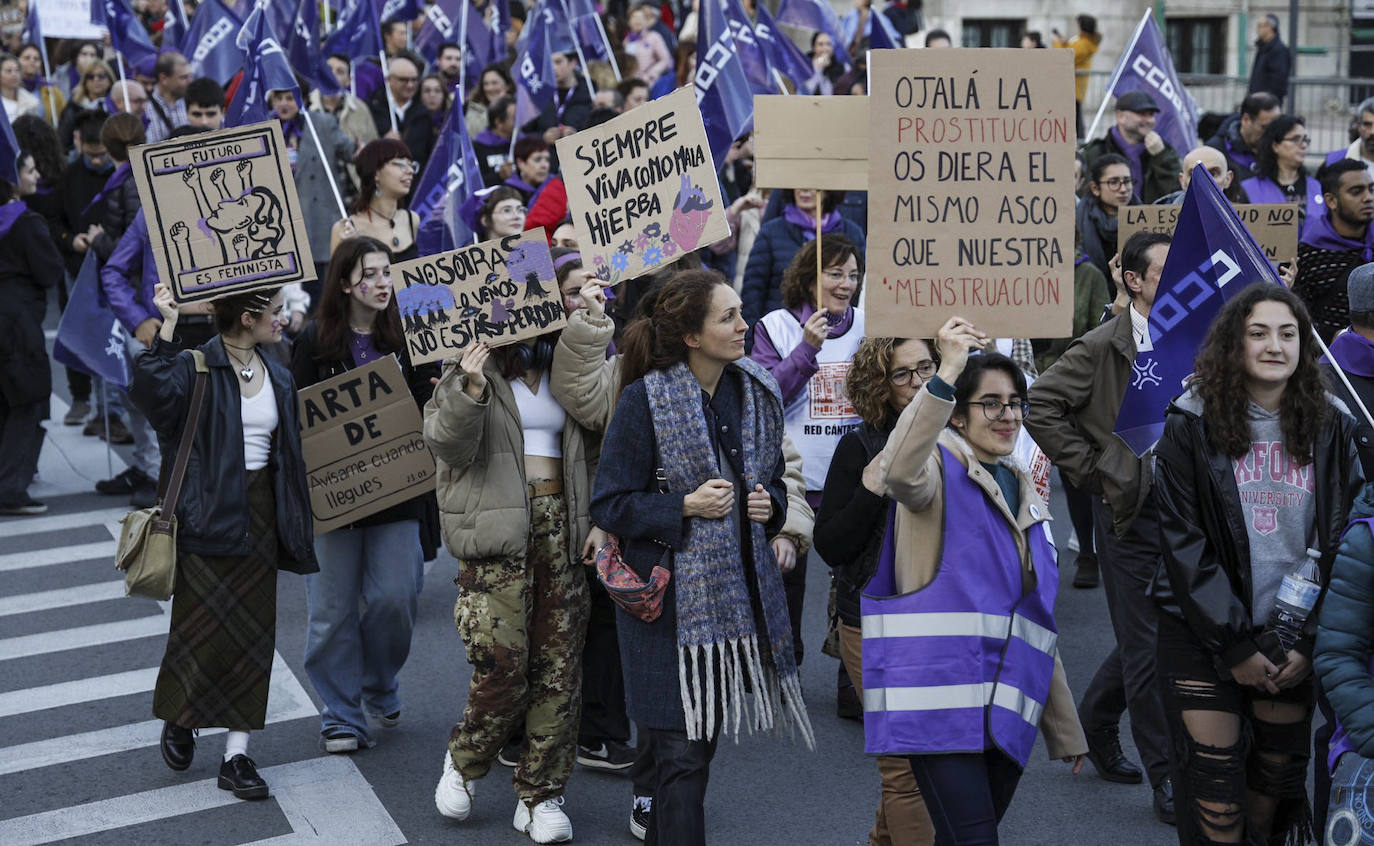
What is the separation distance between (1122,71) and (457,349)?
7450mm

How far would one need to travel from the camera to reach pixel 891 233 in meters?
4.73

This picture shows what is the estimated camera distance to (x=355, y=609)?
21.8 ft

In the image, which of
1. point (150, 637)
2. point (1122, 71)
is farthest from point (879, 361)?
point (1122, 71)

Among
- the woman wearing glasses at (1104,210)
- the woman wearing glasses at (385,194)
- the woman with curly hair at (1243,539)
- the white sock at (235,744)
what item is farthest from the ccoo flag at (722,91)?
the woman with curly hair at (1243,539)

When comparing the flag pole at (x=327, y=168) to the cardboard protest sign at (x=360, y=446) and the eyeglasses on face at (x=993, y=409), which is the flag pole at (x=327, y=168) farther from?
the eyeglasses on face at (x=993, y=409)

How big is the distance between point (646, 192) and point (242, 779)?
269 centimetres

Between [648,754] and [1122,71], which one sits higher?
[1122,71]

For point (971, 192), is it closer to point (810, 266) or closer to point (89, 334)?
point (810, 266)

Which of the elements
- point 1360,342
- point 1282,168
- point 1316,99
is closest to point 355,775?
point 1360,342

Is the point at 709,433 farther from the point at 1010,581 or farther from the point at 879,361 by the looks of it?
the point at 1010,581

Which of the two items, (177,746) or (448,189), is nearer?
(177,746)

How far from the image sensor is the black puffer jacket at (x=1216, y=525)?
437 cm

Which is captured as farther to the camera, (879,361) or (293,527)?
(293,527)

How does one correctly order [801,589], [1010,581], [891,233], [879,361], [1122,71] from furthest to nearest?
[1122,71], [801,589], [879,361], [891,233], [1010,581]
